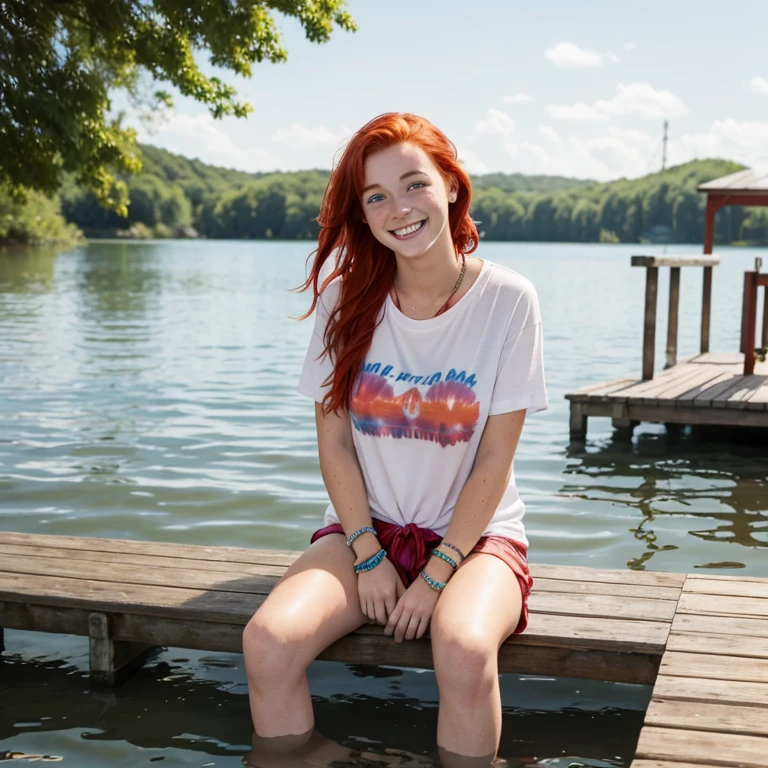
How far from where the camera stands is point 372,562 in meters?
3.38

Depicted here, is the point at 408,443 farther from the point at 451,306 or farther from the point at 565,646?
the point at 565,646

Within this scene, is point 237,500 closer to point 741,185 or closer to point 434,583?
point 434,583

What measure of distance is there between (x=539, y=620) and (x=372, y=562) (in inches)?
25.9

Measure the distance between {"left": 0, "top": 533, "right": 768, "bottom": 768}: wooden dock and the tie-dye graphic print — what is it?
2.23ft

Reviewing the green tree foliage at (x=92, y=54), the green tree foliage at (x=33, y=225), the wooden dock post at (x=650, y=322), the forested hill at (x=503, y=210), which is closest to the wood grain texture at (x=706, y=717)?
the wooden dock post at (x=650, y=322)

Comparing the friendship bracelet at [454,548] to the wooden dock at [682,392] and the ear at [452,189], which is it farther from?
the wooden dock at [682,392]

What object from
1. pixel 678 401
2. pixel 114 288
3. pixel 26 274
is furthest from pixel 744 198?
pixel 26 274

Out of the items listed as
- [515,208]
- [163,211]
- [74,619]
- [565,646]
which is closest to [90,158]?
[74,619]

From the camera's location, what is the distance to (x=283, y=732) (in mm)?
3158

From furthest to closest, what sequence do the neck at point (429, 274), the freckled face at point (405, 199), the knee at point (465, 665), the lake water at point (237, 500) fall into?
the lake water at point (237, 500) → the neck at point (429, 274) → the freckled face at point (405, 199) → the knee at point (465, 665)

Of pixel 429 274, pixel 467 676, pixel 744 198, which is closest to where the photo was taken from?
pixel 467 676

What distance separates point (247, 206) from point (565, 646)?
154 metres

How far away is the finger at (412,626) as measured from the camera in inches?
131

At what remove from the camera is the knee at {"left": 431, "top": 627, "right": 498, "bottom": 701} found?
2.96m
